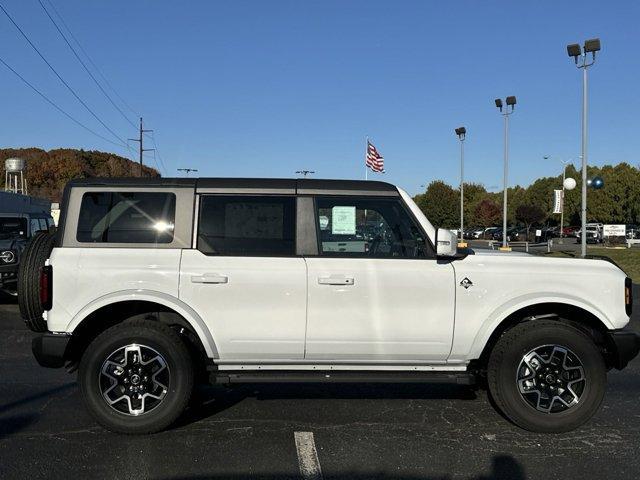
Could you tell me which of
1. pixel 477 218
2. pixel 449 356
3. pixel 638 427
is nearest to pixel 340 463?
pixel 449 356

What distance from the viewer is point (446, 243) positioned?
180 inches

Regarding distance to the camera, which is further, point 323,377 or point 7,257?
point 7,257

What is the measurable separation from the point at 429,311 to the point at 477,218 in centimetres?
8597

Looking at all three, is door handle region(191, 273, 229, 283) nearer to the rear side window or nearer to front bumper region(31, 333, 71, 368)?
the rear side window

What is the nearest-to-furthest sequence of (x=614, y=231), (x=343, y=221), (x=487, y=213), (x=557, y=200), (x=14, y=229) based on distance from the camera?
(x=343, y=221) < (x=14, y=229) < (x=557, y=200) < (x=614, y=231) < (x=487, y=213)

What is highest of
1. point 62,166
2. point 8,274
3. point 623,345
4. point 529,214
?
point 62,166

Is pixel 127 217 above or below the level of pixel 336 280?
above

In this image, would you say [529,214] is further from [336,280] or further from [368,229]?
[336,280]

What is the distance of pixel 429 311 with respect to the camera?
4.66m

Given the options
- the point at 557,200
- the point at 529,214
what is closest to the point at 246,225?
the point at 557,200

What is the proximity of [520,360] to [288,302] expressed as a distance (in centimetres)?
182

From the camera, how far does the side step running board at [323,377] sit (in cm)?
465

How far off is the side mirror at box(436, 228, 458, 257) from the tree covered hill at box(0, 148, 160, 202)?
9182 centimetres

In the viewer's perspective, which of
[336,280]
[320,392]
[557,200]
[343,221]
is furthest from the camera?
[557,200]
